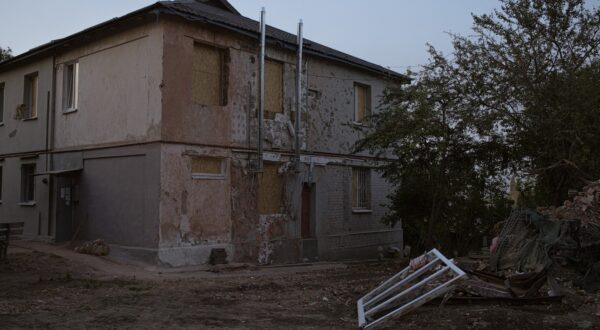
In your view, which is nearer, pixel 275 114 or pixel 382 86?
pixel 275 114

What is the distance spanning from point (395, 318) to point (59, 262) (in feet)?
28.7

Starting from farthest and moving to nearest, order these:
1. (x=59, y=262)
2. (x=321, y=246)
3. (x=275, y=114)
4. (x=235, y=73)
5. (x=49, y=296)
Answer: (x=321, y=246)
(x=275, y=114)
(x=235, y=73)
(x=59, y=262)
(x=49, y=296)

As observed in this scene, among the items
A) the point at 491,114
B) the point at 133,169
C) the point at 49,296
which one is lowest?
the point at 49,296

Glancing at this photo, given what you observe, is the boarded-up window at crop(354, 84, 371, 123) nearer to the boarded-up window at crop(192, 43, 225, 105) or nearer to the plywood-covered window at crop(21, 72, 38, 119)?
the boarded-up window at crop(192, 43, 225, 105)

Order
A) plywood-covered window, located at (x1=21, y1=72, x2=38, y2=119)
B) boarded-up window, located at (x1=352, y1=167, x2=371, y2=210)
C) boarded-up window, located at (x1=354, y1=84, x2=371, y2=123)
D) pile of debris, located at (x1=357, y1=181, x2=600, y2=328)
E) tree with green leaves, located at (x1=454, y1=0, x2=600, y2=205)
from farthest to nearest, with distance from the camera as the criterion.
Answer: boarded-up window, located at (x1=354, y1=84, x2=371, y2=123)
boarded-up window, located at (x1=352, y1=167, x2=371, y2=210)
plywood-covered window, located at (x1=21, y1=72, x2=38, y2=119)
tree with green leaves, located at (x1=454, y1=0, x2=600, y2=205)
pile of debris, located at (x1=357, y1=181, x2=600, y2=328)

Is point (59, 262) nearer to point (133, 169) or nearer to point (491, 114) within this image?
point (133, 169)

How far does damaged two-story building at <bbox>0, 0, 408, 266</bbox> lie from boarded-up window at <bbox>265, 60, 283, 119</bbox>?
1.6 inches

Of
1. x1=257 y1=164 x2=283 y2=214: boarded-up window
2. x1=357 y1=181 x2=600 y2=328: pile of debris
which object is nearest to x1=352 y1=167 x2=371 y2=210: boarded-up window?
x1=257 y1=164 x2=283 y2=214: boarded-up window

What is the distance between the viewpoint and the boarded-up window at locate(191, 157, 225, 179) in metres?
14.3

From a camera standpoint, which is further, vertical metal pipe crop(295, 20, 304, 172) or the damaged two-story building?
vertical metal pipe crop(295, 20, 304, 172)

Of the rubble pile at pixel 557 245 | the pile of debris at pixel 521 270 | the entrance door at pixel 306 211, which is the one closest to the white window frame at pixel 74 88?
the entrance door at pixel 306 211

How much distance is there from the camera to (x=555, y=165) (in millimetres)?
14031

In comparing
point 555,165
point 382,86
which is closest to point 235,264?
point 555,165

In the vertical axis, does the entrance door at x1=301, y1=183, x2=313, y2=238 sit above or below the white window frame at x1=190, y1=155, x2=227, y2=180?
below
